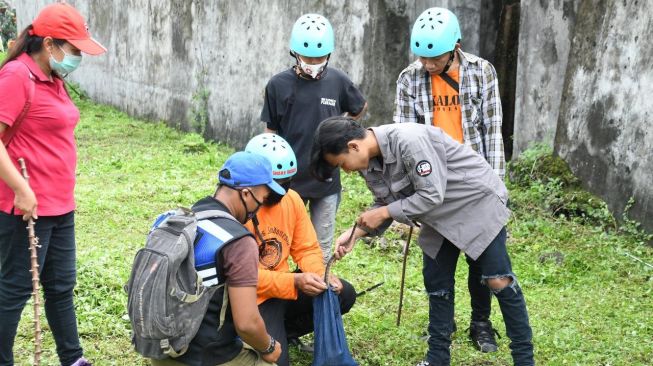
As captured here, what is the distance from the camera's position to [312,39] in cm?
544

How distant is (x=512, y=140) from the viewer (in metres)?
9.56

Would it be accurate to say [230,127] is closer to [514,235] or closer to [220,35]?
[220,35]

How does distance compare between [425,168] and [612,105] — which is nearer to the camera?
[425,168]

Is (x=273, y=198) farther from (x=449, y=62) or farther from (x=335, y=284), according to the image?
(x=449, y=62)

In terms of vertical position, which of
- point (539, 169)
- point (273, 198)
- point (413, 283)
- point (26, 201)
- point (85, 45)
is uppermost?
point (85, 45)

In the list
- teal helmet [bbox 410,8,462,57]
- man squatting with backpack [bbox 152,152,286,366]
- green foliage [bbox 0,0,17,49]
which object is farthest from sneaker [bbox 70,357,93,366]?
green foliage [bbox 0,0,17,49]

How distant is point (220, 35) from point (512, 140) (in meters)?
4.26

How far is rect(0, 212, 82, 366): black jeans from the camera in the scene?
13.7 ft

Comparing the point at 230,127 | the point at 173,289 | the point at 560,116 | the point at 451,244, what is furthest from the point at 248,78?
the point at 173,289

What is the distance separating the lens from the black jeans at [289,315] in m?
4.50

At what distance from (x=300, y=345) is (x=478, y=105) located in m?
1.79

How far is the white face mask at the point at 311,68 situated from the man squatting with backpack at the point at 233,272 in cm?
164

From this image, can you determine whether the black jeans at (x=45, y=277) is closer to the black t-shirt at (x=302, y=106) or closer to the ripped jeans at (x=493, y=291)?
the black t-shirt at (x=302, y=106)

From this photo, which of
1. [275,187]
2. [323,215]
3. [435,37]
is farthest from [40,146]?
[435,37]
